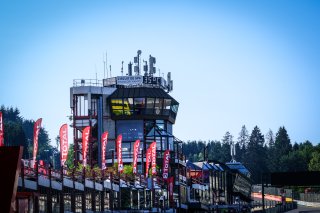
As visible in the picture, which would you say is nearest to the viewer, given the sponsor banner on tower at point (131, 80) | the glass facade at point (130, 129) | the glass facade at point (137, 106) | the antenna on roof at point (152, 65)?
the glass facade at point (137, 106)

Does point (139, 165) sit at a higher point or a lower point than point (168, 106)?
lower

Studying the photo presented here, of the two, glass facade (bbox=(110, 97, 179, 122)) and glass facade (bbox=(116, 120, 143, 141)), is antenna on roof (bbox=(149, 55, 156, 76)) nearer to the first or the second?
glass facade (bbox=(110, 97, 179, 122))

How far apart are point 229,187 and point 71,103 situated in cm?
5777

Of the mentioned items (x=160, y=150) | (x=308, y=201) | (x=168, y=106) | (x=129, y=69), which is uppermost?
(x=129, y=69)

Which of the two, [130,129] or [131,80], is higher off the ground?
[131,80]

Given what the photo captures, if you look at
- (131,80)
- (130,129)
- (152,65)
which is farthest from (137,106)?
(152,65)

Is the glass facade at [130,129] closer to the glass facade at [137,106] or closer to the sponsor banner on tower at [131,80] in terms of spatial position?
the glass facade at [137,106]

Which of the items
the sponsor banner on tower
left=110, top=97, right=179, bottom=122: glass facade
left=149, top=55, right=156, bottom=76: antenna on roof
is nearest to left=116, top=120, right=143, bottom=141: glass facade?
left=110, top=97, right=179, bottom=122: glass facade

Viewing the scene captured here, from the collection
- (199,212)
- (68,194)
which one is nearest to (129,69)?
(199,212)

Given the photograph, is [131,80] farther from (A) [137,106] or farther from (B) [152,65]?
(A) [137,106]

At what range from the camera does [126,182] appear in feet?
275

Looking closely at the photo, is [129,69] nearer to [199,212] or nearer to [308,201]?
[199,212]

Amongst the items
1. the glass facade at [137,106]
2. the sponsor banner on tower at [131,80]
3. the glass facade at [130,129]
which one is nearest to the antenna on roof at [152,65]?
the sponsor banner on tower at [131,80]

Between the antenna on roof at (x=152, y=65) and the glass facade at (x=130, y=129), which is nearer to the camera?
the glass facade at (x=130, y=129)
